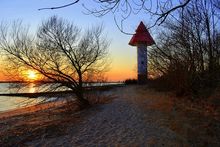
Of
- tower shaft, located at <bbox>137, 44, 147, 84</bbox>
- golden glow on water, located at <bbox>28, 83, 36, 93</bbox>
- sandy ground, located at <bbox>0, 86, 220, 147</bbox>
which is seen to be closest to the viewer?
sandy ground, located at <bbox>0, 86, 220, 147</bbox>

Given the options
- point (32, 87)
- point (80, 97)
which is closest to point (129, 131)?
point (80, 97)

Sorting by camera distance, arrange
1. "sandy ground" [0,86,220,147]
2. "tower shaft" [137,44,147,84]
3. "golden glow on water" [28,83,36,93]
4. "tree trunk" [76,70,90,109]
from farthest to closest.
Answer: "tower shaft" [137,44,147,84], "tree trunk" [76,70,90,109], "golden glow on water" [28,83,36,93], "sandy ground" [0,86,220,147]

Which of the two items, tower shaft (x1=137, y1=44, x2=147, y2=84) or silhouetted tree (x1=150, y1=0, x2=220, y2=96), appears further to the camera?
tower shaft (x1=137, y1=44, x2=147, y2=84)

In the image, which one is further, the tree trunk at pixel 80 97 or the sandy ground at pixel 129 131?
the tree trunk at pixel 80 97

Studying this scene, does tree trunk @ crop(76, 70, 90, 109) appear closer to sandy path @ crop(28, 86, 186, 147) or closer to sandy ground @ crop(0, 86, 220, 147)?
sandy ground @ crop(0, 86, 220, 147)

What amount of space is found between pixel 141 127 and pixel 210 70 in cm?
686

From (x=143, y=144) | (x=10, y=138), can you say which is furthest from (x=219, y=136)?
(x=10, y=138)

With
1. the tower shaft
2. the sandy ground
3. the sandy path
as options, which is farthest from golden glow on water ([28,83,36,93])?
the tower shaft

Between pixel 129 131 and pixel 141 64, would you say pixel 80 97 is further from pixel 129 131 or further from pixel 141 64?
pixel 141 64

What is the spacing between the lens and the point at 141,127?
12.5 meters

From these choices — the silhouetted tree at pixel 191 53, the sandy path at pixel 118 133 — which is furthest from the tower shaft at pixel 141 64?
the sandy path at pixel 118 133

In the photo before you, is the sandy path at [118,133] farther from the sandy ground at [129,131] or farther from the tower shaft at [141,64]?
the tower shaft at [141,64]

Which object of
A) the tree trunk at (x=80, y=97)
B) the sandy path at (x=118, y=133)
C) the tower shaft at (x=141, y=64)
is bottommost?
the sandy path at (x=118, y=133)

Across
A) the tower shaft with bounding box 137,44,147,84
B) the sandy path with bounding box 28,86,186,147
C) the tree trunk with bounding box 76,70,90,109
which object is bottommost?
the sandy path with bounding box 28,86,186,147
